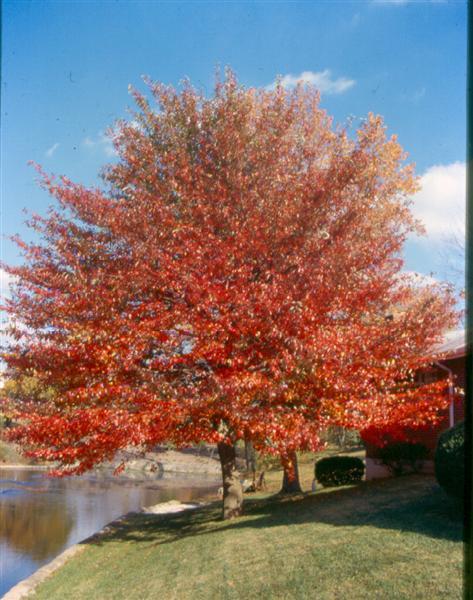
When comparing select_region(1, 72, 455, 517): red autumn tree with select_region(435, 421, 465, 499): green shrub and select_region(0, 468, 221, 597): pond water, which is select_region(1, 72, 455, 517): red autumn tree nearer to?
select_region(435, 421, 465, 499): green shrub

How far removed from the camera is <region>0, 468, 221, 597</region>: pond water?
739 inches

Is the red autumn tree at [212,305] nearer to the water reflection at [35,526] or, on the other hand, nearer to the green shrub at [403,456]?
the green shrub at [403,456]

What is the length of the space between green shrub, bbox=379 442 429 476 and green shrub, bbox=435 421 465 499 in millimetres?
7495

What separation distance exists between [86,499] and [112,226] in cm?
2265

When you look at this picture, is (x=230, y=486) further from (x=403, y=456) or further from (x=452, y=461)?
(x=452, y=461)

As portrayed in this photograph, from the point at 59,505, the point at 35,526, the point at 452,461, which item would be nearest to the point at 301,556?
the point at 452,461

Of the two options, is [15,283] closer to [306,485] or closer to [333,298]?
[333,298]

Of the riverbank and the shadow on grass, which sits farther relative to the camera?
the riverbank

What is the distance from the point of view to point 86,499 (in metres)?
30.6

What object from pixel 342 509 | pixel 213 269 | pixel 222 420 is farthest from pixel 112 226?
pixel 342 509

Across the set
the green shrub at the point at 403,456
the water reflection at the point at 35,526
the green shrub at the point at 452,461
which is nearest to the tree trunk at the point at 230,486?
the green shrub at the point at 403,456

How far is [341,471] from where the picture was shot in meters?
20.3

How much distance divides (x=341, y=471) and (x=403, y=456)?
3.24m

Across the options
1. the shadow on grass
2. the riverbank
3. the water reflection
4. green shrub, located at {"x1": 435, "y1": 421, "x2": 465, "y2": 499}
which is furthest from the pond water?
green shrub, located at {"x1": 435, "y1": 421, "x2": 465, "y2": 499}
